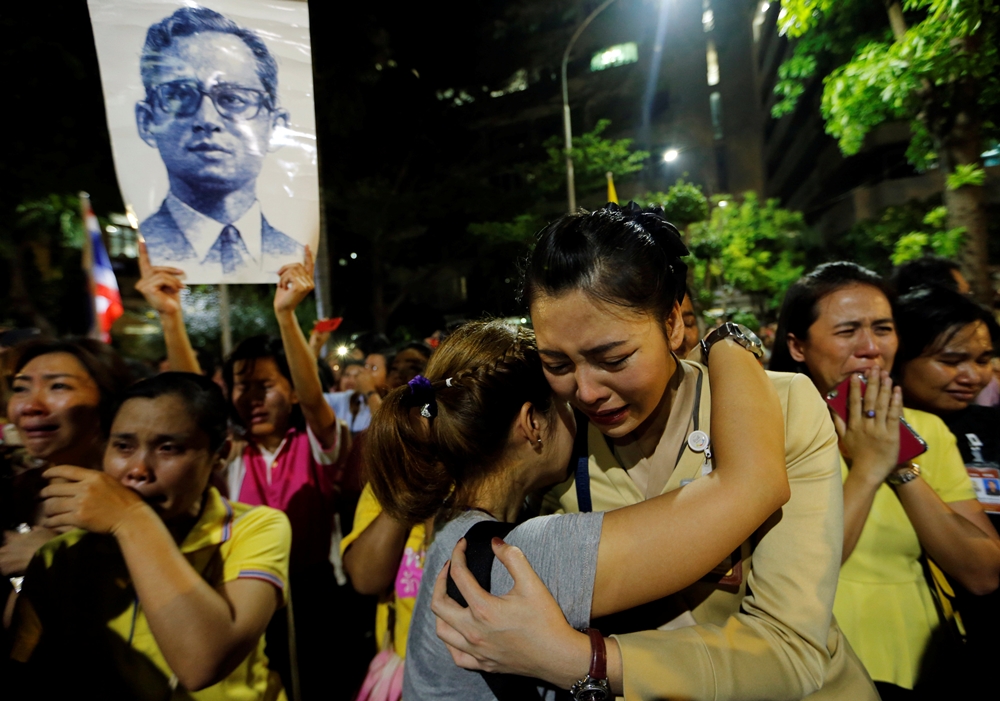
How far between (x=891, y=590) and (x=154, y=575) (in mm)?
2334

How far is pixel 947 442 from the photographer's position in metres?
2.04

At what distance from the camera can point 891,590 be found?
1895mm

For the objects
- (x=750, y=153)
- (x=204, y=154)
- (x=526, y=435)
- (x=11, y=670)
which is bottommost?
(x=11, y=670)

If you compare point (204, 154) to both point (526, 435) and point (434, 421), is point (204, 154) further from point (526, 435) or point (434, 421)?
point (526, 435)

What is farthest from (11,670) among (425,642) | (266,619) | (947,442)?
(947,442)

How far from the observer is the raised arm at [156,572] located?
1.54 meters

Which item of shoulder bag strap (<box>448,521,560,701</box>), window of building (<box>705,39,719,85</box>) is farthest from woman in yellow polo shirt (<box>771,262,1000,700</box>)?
window of building (<box>705,39,719,85</box>)

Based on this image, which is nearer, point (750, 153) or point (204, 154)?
point (204, 154)

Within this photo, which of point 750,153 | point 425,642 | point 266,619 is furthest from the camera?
point 750,153

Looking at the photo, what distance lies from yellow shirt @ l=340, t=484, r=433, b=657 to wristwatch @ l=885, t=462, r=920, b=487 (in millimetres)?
1650

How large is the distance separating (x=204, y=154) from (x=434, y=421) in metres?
1.55

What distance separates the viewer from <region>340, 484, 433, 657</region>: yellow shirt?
6.73 ft

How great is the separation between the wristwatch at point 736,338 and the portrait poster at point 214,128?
1.66m

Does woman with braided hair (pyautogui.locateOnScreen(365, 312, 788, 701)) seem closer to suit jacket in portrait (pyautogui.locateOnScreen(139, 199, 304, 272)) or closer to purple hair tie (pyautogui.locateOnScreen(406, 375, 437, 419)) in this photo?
purple hair tie (pyautogui.locateOnScreen(406, 375, 437, 419))
